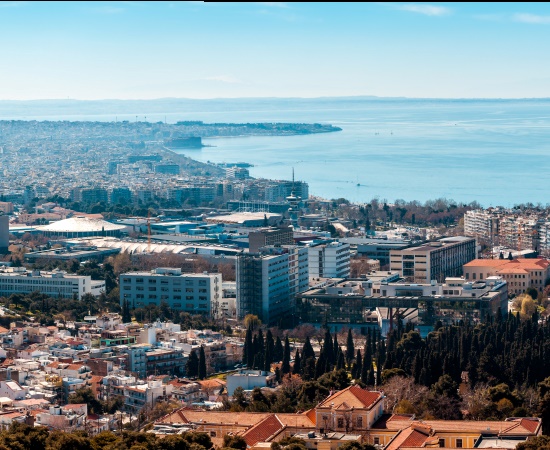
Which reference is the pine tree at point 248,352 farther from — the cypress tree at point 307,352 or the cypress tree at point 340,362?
the cypress tree at point 340,362

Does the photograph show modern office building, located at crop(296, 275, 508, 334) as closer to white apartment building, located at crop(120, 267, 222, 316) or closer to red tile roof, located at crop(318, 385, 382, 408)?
white apartment building, located at crop(120, 267, 222, 316)

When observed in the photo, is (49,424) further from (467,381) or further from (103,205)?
(103,205)

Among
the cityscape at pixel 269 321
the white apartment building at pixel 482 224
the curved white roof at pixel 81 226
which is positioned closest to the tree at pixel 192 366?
the cityscape at pixel 269 321

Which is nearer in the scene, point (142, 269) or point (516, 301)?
point (516, 301)

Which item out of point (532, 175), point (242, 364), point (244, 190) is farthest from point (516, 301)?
point (532, 175)

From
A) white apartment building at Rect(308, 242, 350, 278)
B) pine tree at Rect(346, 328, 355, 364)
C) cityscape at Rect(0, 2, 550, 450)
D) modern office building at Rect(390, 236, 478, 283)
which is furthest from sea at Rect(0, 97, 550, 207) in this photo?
pine tree at Rect(346, 328, 355, 364)

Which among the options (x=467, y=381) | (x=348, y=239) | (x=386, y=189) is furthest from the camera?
(x=386, y=189)

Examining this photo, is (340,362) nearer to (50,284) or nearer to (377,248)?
(50,284)
